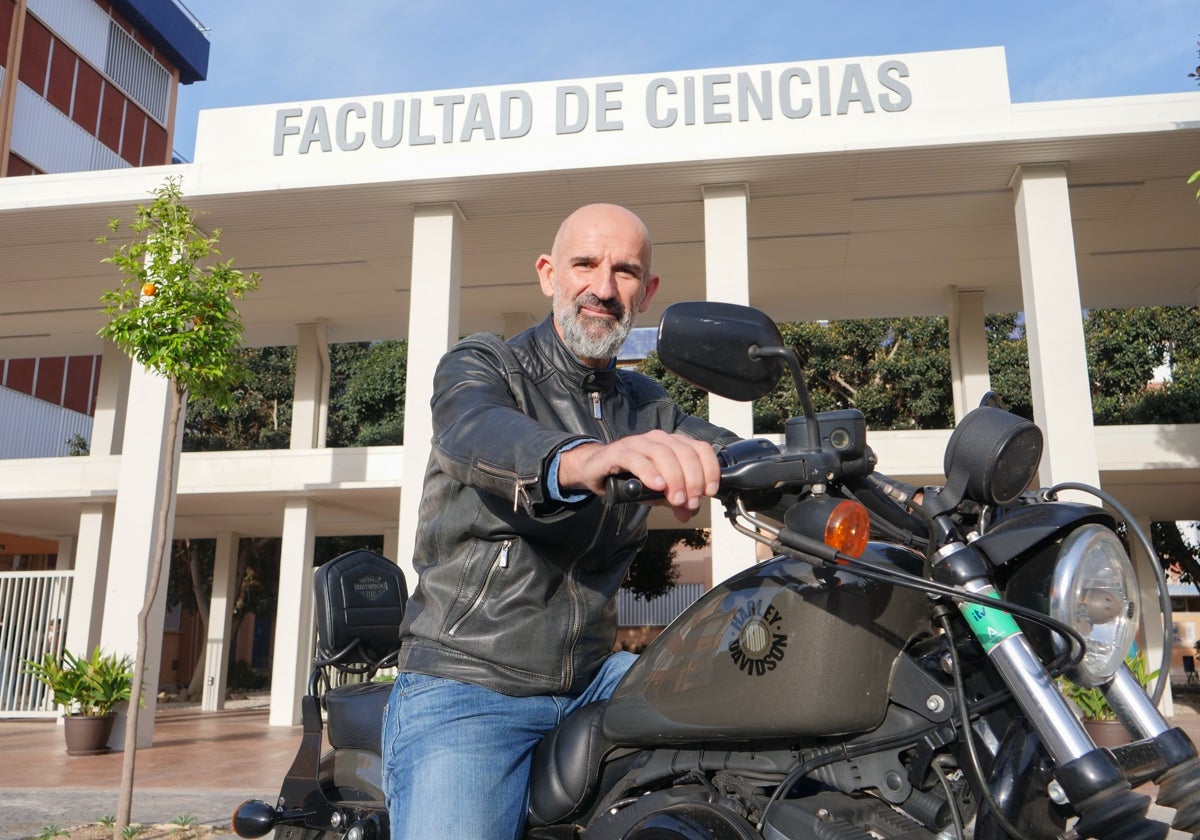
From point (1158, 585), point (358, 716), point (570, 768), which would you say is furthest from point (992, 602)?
point (358, 716)

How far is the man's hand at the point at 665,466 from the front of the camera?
3.84ft

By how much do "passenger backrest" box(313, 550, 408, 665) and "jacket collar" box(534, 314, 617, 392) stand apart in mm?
755

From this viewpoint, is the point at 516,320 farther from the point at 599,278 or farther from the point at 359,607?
the point at 599,278

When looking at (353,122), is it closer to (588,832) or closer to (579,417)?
(579,417)

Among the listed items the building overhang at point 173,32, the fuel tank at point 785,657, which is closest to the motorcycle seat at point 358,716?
the fuel tank at point 785,657

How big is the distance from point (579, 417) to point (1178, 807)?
121 cm

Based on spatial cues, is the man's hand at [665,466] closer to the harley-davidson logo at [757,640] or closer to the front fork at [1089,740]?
the harley-davidson logo at [757,640]

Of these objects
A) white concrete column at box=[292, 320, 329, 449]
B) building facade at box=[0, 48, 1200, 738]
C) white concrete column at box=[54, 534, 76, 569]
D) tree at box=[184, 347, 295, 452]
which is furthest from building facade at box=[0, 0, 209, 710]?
building facade at box=[0, 48, 1200, 738]

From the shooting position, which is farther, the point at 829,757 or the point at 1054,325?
the point at 1054,325

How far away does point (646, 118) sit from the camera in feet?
34.1

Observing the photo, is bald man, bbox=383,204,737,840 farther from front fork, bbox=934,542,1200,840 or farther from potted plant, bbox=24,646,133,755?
potted plant, bbox=24,646,133,755

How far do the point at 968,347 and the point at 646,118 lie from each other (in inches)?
245

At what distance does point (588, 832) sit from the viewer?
1482 mm

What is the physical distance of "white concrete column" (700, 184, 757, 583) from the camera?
9180 mm
